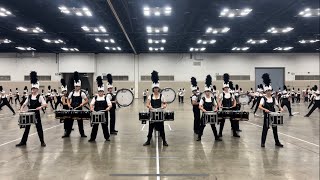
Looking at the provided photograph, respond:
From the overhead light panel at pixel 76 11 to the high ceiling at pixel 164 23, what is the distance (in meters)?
0.32

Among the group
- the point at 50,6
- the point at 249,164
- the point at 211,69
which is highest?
the point at 50,6

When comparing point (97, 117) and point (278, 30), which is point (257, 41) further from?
point (97, 117)

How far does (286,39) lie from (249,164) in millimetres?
27931

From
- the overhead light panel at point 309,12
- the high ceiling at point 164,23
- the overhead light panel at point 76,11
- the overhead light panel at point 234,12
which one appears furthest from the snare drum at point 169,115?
the overhead light panel at point 309,12

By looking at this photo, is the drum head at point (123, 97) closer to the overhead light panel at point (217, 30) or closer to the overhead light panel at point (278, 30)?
the overhead light panel at point (217, 30)

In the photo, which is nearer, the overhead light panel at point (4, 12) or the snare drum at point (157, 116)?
the snare drum at point (157, 116)

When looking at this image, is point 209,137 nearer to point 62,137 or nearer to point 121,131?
point 121,131

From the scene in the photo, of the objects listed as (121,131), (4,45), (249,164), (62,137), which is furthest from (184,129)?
(4,45)

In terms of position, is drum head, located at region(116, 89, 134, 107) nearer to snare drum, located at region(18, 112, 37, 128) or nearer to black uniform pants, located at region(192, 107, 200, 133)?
black uniform pants, located at region(192, 107, 200, 133)

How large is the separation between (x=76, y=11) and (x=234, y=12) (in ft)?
35.2

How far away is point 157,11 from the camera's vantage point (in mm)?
20797

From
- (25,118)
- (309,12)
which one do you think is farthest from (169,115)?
(309,12)

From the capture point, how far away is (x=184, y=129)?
1260 cm

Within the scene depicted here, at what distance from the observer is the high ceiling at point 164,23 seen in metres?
18.8
